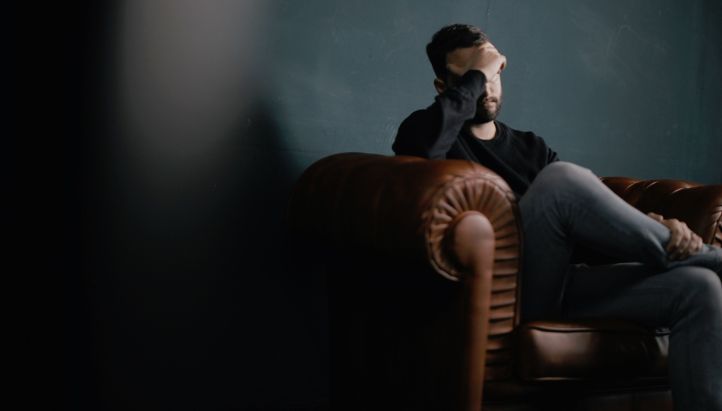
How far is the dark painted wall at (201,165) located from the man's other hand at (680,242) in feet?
3.07

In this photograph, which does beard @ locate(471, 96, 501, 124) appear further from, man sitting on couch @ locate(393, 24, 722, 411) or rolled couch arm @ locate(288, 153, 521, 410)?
rolled couch arm @ locate(288, 153, 521, 410)

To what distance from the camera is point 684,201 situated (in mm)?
1917

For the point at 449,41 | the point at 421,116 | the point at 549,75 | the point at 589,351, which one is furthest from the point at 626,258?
the point at 549,75

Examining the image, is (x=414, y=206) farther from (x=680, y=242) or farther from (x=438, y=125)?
(x=680, y=242)

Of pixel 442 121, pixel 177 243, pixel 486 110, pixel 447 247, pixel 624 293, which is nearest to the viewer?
pixel 447 247

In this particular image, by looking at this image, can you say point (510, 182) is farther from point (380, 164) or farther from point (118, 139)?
point (118, 139)

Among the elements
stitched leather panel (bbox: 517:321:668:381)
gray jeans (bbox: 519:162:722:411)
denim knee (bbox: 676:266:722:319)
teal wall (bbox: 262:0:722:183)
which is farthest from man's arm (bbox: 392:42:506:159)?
denim knee (bbox: 676:266:722:319)

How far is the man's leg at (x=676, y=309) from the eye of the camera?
142cm

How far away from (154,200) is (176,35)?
1.37ft

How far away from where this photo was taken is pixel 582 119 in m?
2.71

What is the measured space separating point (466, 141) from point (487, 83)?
17 cm

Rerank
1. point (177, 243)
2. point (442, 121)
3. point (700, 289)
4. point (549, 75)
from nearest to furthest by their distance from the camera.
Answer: point (700, 289)
point (442, 121)
point (177, 243)
point (549, 75)

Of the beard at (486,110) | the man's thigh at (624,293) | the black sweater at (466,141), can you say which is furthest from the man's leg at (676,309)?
the beard at (486,110)

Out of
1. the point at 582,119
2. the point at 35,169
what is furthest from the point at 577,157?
the point at 35,169
